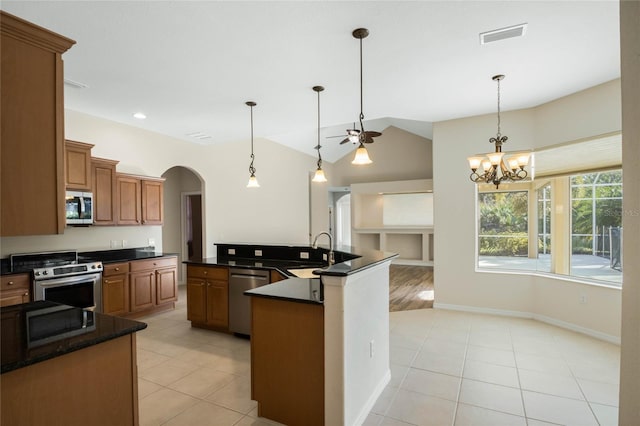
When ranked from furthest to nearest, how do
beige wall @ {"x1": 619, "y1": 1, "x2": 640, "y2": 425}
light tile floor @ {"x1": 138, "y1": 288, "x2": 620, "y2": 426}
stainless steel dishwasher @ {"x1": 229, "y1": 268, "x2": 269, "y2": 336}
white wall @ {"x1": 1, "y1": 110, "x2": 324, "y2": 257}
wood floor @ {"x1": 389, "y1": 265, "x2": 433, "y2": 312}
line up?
wood floor @ {"x1": 389, "y1": 265, "x2": 433, "y2": 312} → white wall @ {"x1": 1, "y1": 110, "x2": 324, "y2": 257} → stainless steel dishwasher @ {"x1": 229, "y1": 268, "x2": 269, "y2": 336} → light tile floor @ {"x1": 138, "y1": 288, "x2": 620, "y2": 426} → beige wall @ {"x1": 619, "y1": 1, "x2": 640, "y2": 425}

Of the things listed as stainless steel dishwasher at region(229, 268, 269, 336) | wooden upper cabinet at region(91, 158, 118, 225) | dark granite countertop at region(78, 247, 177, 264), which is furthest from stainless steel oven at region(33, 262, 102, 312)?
stainless steel dishwasher at region(229, 268, 269, 336)

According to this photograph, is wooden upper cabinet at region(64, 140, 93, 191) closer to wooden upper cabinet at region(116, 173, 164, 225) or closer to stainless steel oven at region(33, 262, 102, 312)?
wooden upper cabinet at region(116, 173, 164, 225)

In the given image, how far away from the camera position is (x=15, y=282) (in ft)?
11.3

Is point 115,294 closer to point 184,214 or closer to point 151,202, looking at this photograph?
point 151,202

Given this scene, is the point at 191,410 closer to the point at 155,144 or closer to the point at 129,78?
the point at 129,78

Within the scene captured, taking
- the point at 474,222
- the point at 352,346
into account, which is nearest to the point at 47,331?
the point at 352,346

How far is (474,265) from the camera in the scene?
4895mm

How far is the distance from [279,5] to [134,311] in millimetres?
4389

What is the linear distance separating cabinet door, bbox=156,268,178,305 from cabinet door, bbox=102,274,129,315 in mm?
504

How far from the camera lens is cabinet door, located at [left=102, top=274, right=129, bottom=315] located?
4.25 m

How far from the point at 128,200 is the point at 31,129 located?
3768 mm

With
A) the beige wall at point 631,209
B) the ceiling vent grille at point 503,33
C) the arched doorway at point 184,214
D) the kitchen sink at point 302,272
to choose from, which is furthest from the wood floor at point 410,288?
the arched doorway at point 184,214

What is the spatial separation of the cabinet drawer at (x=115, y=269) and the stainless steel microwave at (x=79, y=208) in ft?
2.04

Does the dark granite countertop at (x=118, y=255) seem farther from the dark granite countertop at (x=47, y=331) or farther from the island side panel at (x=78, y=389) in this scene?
the island side panel at (x=78, y=389)
